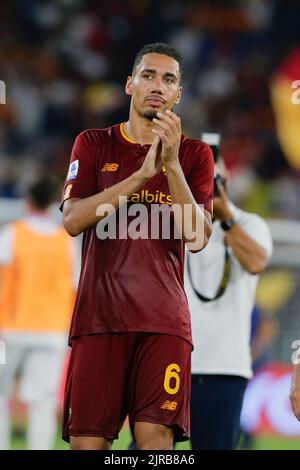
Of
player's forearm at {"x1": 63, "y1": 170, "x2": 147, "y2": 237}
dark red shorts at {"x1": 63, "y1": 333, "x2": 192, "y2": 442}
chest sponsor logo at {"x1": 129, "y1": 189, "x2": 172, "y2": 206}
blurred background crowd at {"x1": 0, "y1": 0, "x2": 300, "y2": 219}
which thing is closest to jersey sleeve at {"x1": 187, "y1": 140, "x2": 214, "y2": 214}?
chest sponsor logo at {"x1": 129, "y1": 189, "x2": 172, "y2": 206}

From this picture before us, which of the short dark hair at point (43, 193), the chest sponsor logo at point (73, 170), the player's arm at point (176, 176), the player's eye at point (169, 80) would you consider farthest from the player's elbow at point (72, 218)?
the short dark hair at point (43, 193)

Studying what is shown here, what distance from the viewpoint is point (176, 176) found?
3.95 metres

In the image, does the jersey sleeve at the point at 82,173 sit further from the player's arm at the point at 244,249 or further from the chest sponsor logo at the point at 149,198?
the player's arm at the point at 244,249

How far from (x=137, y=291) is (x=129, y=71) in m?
11.9

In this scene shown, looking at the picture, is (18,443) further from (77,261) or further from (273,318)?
(273,318)

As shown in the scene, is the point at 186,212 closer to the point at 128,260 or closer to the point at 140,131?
the point at 128,260

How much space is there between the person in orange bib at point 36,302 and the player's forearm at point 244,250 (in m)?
2.50

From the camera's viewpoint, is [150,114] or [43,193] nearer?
[150,114]

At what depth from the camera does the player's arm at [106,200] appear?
3949 millimetres

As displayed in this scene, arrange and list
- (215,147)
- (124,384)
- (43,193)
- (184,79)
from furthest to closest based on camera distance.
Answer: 1. (184,79)
2. (43,193)
3. (215,147)
4. (124,384)

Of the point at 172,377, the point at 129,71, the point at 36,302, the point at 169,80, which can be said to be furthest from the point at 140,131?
the point at 129,71

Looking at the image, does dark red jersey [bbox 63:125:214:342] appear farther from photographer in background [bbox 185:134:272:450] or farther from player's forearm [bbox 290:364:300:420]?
photographer in background [bbox 185:134:272:450]

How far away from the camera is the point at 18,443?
9133mm

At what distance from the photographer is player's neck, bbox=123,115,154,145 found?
14.0 ft
